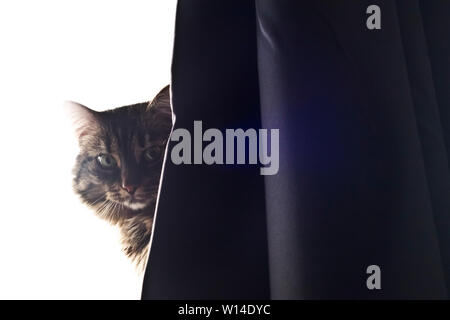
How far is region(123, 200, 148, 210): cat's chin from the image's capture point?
818 mm

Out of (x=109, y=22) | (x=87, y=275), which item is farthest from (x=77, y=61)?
(x=87, y=275)

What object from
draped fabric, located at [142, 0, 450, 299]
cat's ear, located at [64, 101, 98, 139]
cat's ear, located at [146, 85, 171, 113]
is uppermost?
cat's ear, located at [146, 85, 171, 113]

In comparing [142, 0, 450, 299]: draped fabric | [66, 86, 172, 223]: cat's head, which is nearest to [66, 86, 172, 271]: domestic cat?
[66, 86, 172, 223]: cat's head

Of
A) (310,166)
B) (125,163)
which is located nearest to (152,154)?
(125,163)

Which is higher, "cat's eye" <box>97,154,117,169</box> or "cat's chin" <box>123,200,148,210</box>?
"cat's eye" <box>97,154,117,169</box>

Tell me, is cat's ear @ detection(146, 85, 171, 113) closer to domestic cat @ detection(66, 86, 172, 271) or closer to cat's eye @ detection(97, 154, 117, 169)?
domestic cat @ detection(66, 86, 172, 271)

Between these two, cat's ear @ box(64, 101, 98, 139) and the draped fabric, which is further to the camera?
cat's ear @ box(64, 101, 98, 139)

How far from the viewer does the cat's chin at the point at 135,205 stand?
82cm

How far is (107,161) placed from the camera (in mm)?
853

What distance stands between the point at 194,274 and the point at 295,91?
258mm

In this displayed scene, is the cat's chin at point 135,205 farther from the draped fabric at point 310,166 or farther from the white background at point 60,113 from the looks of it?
the draped fabric at point 310,166

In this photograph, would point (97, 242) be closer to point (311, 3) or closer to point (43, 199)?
point (43, 199)

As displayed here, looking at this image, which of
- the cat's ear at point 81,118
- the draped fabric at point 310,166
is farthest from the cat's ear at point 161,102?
the draped fabric at point 310,166

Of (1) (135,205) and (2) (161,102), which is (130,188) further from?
(2) (161,102)
